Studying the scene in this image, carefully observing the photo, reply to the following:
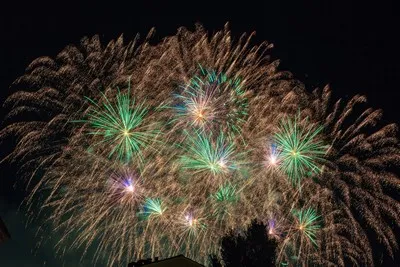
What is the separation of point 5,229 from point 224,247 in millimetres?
12615

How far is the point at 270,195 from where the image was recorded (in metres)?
36.3

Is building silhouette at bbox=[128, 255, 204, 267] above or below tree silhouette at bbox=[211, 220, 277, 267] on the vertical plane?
below

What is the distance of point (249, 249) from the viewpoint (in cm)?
3127

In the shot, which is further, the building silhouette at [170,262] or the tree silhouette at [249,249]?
the tree silhouette at [249,249]

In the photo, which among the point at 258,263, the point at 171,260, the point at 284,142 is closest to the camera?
the point at 171,260

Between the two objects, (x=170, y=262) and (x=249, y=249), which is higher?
(x=249, y=249)

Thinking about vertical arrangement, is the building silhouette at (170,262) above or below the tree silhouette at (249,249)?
below

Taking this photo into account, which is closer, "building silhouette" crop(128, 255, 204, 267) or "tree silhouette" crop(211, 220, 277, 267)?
"building silhouette" crop(128, 255, 204, 267)

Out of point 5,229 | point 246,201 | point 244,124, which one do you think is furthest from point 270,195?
point 5,229

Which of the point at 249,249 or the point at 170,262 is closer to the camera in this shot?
the point at 170,262

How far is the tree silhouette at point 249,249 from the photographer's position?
30.9m

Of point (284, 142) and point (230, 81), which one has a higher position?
point (230, 81)

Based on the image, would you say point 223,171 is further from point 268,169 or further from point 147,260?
point 147,260

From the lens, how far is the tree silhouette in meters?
30.9
